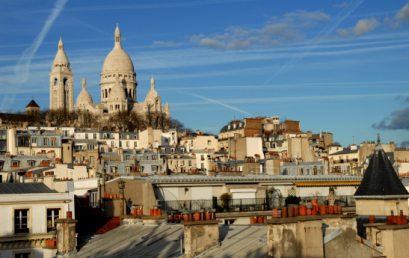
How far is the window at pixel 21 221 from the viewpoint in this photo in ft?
61.7

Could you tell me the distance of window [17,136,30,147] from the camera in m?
70.7

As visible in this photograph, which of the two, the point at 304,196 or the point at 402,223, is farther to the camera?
the point at 304,196

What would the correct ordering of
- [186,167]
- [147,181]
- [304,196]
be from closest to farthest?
[147,181] → [304,196] → [186,167]

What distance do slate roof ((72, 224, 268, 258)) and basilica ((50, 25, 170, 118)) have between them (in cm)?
13431

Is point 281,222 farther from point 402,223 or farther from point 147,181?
point 147,181

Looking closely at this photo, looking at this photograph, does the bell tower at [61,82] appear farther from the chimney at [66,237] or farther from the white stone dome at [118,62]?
the chimney at [66,237]

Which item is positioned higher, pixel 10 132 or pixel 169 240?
pixel 10 132

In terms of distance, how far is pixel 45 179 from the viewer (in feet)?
75.1

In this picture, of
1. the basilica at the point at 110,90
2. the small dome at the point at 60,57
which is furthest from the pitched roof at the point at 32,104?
the small dome at the point at 60,57

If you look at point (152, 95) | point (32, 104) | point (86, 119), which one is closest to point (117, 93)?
point (152, 95)

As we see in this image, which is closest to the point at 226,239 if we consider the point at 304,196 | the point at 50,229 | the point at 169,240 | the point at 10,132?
the point at 169,240

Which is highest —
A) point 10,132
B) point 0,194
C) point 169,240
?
point 10,132

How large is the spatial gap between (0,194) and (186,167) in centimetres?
5029

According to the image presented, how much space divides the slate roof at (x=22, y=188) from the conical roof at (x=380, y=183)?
13.0m
